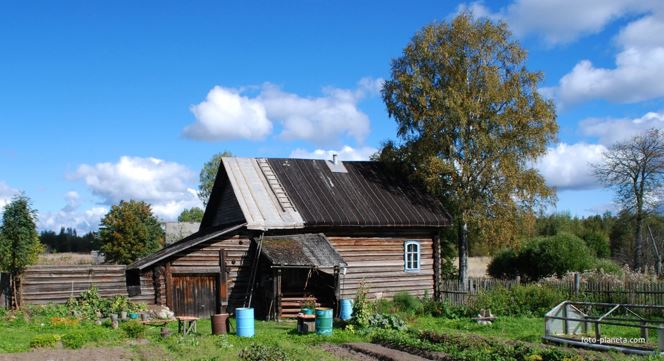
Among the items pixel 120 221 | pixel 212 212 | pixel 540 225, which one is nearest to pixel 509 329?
pixel 212 212

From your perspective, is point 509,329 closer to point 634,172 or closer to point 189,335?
point 189,335

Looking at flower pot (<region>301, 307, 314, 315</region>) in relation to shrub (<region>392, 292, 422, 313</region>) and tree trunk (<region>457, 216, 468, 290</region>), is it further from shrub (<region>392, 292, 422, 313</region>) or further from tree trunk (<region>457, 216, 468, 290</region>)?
tree trunk (<region>457, 216, 468, 290</region>)

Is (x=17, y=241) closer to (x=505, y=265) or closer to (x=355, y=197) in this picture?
(x=355, y=197)

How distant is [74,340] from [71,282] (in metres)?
6.71

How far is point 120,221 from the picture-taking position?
143 ft

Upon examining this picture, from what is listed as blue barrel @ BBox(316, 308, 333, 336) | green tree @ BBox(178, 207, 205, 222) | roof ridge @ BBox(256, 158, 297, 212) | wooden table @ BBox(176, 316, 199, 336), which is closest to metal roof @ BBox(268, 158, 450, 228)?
roof ridge @ BBox(256, 158, 297, 212)

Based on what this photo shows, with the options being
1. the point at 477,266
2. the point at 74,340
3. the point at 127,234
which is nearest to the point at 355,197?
the point at 74,340

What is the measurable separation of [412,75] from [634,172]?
1537 centimetres

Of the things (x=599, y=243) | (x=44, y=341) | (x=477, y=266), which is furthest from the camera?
(x=477, y=266)

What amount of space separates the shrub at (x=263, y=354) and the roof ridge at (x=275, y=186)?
1223cm

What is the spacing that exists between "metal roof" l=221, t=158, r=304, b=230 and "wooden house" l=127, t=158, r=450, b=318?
0.14ft

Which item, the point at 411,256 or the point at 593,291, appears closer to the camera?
the point at 593,291

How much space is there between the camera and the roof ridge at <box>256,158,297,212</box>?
27.8m

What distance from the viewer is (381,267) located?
28562mm
